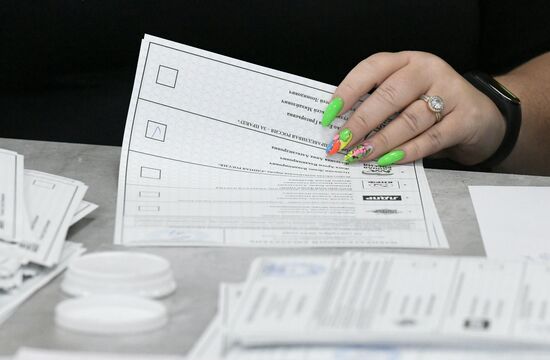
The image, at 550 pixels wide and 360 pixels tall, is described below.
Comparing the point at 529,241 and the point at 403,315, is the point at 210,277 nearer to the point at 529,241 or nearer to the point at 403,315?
the point at 403,315

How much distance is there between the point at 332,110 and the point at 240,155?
124 millimetres

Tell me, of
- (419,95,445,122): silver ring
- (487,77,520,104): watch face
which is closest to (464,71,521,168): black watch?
(487,77,520,104): watch face

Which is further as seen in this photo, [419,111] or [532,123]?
[532,123]

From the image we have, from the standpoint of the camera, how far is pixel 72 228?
0.90 meters

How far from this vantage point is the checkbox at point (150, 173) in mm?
1007

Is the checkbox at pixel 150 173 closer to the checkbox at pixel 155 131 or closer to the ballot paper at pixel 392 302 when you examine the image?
the checkbox at pixel 155 131

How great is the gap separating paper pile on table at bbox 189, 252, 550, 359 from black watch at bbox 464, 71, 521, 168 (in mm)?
513

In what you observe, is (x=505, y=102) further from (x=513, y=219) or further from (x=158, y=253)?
(x=158, y=253)

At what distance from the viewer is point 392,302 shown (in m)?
0.66

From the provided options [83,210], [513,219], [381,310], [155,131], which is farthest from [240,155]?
[381,310]

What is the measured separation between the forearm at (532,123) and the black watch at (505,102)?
A: 5 centimetres

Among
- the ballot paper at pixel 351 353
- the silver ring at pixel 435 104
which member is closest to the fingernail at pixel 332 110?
the silver ring at pixel 435 104

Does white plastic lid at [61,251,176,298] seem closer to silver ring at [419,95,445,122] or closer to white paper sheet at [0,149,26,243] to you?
white paper sheet at [0,149,26,243]

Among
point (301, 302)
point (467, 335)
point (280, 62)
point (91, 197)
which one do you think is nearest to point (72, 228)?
point (91, 197)
